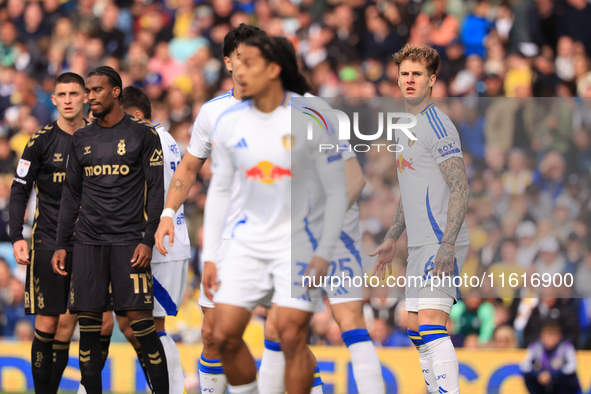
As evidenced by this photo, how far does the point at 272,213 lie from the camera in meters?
4.63

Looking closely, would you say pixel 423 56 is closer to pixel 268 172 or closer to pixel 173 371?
pixel 268 172

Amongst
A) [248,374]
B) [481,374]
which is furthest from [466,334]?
[248,374]

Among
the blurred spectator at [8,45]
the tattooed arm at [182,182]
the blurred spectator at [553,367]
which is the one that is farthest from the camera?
the blurred spectator at [8,45]

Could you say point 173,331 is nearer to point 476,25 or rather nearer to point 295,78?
point 295,78

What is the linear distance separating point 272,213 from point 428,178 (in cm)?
167

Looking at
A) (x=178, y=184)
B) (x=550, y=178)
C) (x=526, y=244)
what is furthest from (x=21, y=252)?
(x=550, y=178)

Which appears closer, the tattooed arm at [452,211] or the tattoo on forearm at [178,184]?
the tattooed arm at [452,211]

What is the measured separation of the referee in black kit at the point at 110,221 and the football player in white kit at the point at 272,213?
1412 mm

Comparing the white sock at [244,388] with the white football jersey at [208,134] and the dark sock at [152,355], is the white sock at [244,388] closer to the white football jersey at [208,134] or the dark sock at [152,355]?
the dark sock at [152,355]

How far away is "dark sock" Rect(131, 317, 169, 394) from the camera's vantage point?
5.89 meters

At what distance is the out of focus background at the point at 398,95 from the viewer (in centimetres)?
906

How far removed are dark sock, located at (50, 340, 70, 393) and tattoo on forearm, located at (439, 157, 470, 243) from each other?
11.6 ft

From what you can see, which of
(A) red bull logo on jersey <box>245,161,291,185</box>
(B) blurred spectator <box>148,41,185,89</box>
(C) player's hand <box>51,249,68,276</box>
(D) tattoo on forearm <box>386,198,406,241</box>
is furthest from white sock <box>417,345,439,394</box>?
(B) blurred spectator <box>148,41,185,89</box>

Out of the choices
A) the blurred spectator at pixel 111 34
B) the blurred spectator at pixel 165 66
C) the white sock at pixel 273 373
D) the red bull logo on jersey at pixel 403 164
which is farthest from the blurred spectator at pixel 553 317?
the blurred spectator at pixel 111 34
